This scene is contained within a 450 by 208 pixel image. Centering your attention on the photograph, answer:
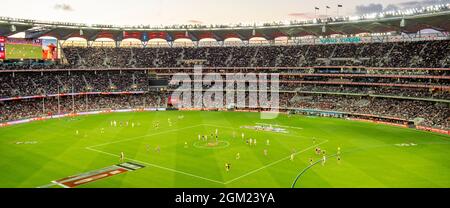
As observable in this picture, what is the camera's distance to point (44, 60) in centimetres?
9838

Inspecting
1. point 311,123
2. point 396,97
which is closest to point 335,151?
point 311,123

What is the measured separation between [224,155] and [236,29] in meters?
70.0

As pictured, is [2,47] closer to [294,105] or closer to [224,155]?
[224,155]

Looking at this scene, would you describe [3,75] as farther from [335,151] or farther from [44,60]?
[335,151]

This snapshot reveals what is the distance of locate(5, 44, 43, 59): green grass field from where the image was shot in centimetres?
8938

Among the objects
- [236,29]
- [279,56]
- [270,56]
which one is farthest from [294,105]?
[236,29]

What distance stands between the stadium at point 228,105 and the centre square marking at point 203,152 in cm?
27

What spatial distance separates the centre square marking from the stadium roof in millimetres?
45485

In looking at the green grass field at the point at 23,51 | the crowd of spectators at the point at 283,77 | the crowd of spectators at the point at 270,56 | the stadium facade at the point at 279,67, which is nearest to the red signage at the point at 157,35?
the stadium facade at the point at 279,67

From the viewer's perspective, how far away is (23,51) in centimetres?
9188

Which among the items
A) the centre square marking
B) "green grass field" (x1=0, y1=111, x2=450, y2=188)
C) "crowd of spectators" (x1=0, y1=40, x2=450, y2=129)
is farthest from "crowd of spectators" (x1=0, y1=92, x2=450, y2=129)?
the centre square marking

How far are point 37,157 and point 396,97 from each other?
7132cm

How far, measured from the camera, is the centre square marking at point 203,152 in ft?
140

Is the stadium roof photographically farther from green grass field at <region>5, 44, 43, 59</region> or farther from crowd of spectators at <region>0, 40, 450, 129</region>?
green grass field at <region>5, 44, 43, 59</region>
